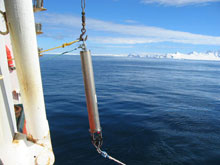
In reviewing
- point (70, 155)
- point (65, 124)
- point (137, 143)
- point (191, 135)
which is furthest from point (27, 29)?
point (191, 135)

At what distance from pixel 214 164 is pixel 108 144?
6.02 metres

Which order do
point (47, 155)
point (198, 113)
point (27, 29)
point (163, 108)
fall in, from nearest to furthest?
point (27, 29), point (47, 155), point (198, 113), point (163, 108)

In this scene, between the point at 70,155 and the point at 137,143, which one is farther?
the point at 137,143

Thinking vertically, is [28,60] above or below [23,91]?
above

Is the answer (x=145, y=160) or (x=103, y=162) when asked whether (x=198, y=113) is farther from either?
(x=103, y=162)

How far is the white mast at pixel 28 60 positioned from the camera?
3.76 metres

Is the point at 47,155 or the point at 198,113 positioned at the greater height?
the point at 47,155

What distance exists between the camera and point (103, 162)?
8.62 metres

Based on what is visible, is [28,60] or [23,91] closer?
[28,60]

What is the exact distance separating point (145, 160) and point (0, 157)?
713cm

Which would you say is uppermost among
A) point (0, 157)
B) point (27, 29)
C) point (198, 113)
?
point (27, 29)

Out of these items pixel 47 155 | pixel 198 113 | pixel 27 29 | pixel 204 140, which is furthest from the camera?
pixel 198 113

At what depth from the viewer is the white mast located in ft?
12.3

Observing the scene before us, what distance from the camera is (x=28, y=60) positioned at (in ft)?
13.5
